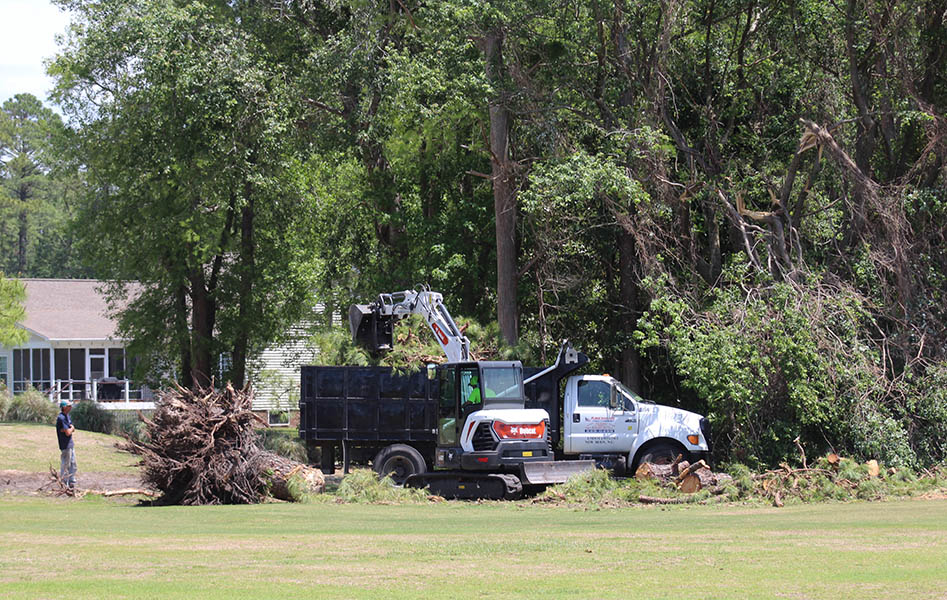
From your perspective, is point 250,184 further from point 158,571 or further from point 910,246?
point 158,571

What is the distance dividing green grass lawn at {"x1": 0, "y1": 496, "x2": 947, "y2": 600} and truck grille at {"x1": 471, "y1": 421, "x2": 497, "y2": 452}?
2.37 m

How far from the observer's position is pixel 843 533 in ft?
42.9

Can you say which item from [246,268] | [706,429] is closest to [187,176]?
[246,268]

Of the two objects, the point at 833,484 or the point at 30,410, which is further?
the point at 30,410

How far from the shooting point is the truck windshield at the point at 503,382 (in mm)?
19875

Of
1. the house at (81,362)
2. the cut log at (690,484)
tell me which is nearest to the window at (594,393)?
the cut log at (690,484)

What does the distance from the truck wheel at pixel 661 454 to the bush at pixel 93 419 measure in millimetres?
23045

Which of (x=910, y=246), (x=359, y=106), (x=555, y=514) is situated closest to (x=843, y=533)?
(x=555, y=514)

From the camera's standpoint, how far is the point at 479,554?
37.8ft

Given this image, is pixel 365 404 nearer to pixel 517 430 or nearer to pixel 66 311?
pixel 517 430

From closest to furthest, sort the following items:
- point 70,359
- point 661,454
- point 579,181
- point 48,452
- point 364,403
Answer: point 364,403 < point 661,454 < point 579,181 < point 48,452 < point 70,359

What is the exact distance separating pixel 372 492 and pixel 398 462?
171 cm

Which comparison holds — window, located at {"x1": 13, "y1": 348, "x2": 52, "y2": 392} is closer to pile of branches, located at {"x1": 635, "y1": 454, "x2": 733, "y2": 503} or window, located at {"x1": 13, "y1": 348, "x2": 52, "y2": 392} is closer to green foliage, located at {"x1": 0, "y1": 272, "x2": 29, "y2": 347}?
green foliage, located at {"x1": 0, "y1": 272, "x2": 29, "y2": 347}

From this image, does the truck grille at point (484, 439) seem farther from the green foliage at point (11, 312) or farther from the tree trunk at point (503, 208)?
the green foliage at point (11, 312)
